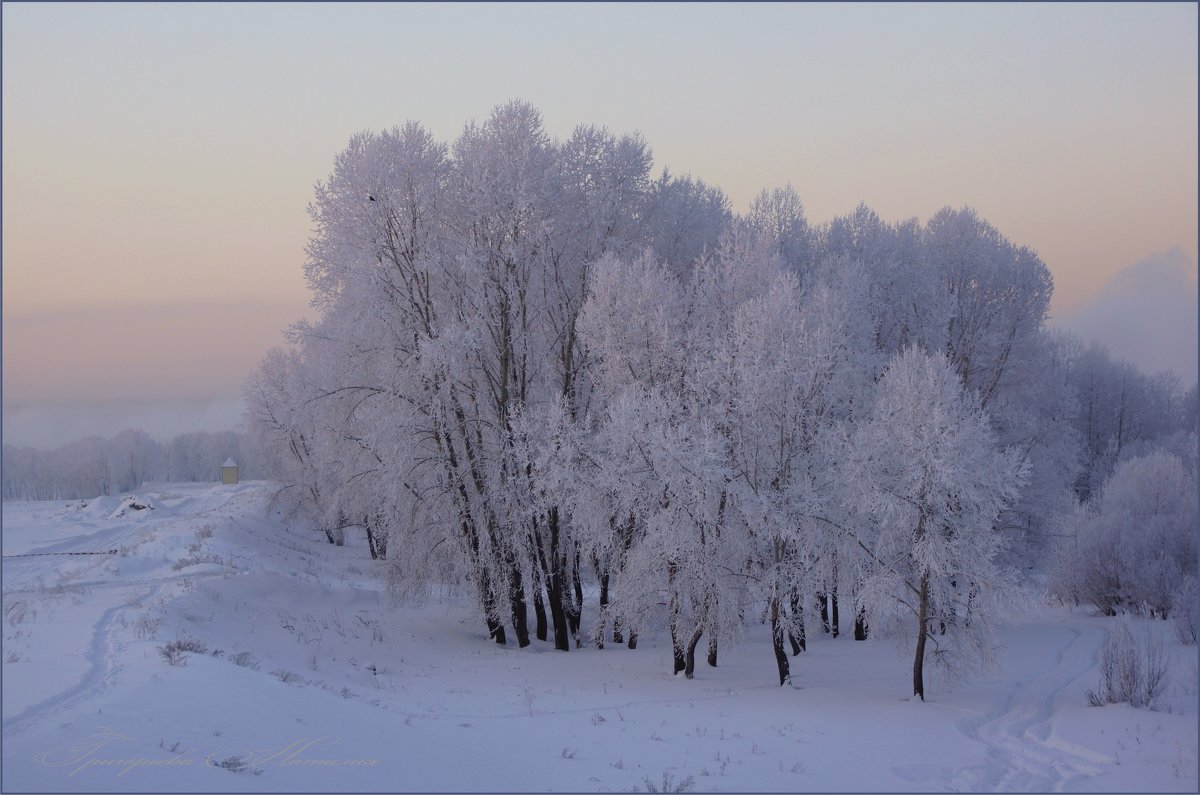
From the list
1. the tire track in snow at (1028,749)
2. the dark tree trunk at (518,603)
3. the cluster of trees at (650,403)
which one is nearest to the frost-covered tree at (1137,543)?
the cluster of trees at (650,403)

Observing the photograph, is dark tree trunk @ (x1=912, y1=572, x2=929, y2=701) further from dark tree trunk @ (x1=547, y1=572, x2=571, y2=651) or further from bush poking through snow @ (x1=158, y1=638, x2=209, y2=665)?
bush poking through snow @ (x1=158, y1=638, x2=209, y2=665)

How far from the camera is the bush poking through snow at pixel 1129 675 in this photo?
564 inches

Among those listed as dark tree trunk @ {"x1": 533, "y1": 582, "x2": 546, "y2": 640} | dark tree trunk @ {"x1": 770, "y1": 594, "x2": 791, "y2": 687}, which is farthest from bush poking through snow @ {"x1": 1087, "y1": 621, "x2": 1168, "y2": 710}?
dark tree trunk @ {"x1": 533, "y1": 582, "x2": 546, "y2": 640}

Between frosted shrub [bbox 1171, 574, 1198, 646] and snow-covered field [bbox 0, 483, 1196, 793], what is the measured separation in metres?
0.62

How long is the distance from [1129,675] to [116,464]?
107 metres

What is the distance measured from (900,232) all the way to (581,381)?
51.8 feet

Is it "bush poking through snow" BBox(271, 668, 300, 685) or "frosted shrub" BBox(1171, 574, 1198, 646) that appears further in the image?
"frosted shrub" BBox(1171, 574, 1198, 646)

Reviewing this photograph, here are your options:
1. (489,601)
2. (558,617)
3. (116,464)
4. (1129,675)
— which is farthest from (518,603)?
(116,464)

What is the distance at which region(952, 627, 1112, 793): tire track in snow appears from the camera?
34.9ft

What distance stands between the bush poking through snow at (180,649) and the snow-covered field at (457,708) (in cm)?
14

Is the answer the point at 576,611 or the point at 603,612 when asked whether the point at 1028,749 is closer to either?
the point at 603,612

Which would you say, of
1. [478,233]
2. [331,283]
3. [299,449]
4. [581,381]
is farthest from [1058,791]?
[299,449]

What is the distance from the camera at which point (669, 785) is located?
354 inches

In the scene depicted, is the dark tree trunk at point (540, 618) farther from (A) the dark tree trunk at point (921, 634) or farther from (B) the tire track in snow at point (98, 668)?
(A) the dark tree trunk at point (921, 634)
